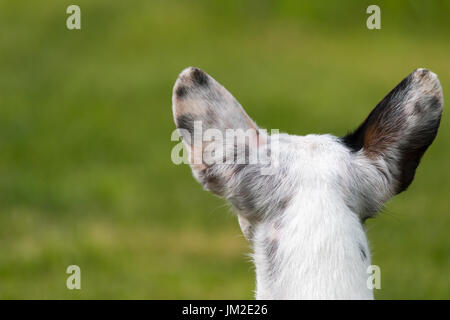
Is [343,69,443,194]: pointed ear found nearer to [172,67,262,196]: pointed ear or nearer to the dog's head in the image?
the dog's head

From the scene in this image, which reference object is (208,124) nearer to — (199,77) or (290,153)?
(199,77)

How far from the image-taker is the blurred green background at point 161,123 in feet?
27.9

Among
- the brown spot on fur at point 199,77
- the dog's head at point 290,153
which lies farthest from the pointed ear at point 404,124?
the brown spot on fur at point 199,77

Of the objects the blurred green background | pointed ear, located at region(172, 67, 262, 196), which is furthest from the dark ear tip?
the blurred green background

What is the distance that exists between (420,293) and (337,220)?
177 inches

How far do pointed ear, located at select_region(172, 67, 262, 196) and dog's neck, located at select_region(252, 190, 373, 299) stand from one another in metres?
0.26

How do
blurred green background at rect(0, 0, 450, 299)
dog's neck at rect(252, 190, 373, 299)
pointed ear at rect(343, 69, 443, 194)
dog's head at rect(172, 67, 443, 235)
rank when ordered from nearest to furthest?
dog's neck at rect(252, 190, 373, 299)
dog's head at rect(172, 67, 443, 235)
pointed ear at rect(343, 69, 443, 194)
blurred green background at rect(0, 0, 450, 299)

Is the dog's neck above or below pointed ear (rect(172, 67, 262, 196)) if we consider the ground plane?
below

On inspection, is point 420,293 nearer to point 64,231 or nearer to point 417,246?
point 417,246

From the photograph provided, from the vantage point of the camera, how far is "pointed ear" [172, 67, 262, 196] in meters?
3.31

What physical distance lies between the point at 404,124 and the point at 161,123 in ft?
34.8

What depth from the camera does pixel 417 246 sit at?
9188 mm

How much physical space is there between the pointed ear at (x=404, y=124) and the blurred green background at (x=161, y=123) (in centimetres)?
67

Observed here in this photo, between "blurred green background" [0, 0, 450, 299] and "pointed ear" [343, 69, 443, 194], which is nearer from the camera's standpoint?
"pointed ear" [343, 69, 443, 194]
